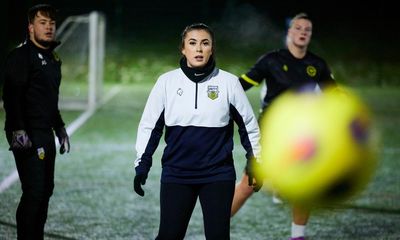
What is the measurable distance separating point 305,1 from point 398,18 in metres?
3.30

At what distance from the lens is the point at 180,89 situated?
4336mm

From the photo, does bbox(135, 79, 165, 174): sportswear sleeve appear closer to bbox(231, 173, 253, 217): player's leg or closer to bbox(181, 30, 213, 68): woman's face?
bbox(181, 30, 213, 68): woman's face

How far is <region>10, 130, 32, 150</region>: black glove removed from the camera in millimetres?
4844

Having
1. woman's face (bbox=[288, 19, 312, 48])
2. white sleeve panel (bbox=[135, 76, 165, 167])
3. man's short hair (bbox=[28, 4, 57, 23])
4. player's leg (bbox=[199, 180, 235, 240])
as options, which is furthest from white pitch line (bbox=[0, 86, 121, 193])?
player's leg (bbox=[199, 180, 235, 240])

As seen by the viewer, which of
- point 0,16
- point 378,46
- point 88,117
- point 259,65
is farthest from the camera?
point 378,46

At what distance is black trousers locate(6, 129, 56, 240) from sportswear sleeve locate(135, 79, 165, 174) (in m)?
0.94

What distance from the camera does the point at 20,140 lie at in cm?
484

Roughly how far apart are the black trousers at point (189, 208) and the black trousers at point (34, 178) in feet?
3.50

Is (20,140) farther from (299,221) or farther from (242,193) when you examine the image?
(299,221)

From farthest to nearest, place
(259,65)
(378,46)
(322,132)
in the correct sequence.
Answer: (378,46) < (322,132) < (259,65)

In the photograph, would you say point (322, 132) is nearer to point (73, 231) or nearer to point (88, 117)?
point (73, 231)

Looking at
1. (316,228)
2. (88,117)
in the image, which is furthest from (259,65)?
(88,117)

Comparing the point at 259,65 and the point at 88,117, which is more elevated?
the point at 259,65

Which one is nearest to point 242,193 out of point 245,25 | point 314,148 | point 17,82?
point 314,148
